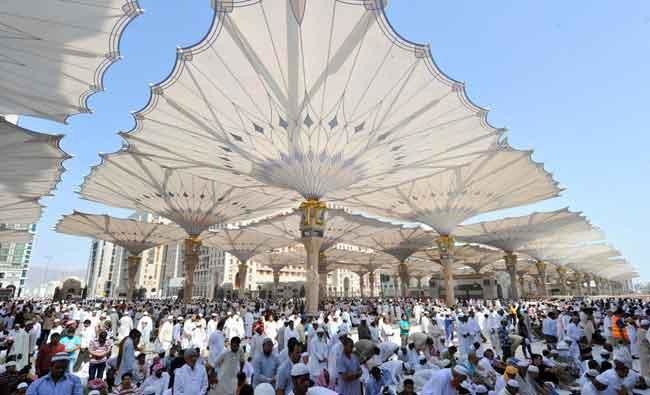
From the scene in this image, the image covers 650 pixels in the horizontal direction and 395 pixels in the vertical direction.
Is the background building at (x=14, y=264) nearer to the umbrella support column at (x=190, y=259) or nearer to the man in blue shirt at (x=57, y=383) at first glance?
the umbrella support column at (x=190, y=259)

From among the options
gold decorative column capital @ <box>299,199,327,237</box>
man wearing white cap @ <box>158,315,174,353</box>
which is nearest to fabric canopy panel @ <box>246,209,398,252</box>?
gold decorative column capital @ <box>299,199,327,237</box>

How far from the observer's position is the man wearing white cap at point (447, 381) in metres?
3.66

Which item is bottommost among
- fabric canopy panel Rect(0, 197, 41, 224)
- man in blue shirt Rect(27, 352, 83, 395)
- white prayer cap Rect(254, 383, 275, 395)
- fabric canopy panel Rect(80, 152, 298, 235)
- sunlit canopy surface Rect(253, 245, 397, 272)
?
man in blue shirt Rect(27, 352, 83, 395)

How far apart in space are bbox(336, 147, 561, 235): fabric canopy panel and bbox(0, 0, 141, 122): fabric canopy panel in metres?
17.9

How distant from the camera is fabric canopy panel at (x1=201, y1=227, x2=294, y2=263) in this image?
3669 cm

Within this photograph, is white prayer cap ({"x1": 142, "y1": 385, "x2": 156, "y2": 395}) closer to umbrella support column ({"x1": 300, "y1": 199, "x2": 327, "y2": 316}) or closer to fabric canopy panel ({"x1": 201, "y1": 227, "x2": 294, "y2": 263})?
umbrella support column ({"x1": 300, "y1": 199, "x2": 327, "y2": 316})

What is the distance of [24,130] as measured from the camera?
11.5 metres

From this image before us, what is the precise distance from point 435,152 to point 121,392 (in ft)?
50.3

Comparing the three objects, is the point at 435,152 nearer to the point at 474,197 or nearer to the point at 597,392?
the point at 474,197

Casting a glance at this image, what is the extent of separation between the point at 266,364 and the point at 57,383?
103 inches

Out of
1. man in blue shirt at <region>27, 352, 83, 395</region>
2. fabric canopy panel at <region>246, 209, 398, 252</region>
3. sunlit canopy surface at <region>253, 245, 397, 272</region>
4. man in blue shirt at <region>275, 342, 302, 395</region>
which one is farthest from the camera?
sunlit canopy surface at <region>253, 245, 397, 272</region>

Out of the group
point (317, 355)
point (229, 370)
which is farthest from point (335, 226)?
point (229, 370)

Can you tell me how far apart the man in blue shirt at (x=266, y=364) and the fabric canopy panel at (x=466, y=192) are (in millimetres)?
17632

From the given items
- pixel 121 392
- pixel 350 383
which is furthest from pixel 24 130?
pixel 350 383
